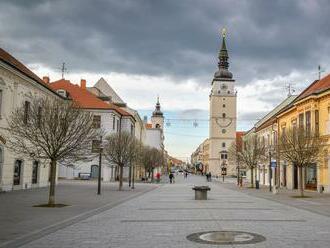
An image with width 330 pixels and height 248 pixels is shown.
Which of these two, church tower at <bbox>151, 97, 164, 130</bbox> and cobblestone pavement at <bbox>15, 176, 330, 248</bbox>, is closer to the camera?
cobblestone pavement at <bbox>15, 176, 330, 248</bbox>

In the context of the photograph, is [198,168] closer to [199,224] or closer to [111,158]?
[111,158]

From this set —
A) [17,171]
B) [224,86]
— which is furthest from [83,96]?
[224,86]

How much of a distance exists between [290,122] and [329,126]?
1048 cm

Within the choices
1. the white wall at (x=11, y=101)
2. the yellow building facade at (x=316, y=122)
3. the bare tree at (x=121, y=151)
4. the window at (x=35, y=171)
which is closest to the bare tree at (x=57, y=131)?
the white wall at (x=11, y=101)

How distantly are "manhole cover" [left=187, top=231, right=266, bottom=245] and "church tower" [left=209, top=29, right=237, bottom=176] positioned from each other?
114487 millimetres

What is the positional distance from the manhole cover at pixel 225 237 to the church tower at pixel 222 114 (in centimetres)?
11449

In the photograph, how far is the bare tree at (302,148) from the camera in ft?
107

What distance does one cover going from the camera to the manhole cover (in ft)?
37.8

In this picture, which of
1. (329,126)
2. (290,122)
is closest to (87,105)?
(290,122)

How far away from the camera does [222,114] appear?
129750 millimetres

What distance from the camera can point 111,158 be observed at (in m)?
42.8

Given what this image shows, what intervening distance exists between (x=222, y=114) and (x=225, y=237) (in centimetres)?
11847

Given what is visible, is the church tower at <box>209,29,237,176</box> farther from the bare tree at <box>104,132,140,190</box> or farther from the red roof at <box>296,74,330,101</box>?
the bare tree at <box>104,132,140,190</box>

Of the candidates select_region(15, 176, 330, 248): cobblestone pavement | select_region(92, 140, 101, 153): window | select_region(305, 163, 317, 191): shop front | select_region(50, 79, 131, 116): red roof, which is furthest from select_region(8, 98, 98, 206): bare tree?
select_region(50, 79, 131, 116): red roof
